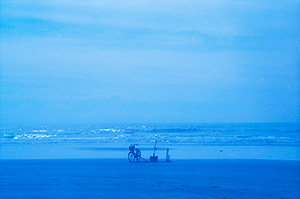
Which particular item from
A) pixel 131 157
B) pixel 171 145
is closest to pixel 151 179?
pixel 131 157

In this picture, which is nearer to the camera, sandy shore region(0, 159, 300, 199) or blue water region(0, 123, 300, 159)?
sandy shore region(0, 159, 300, 199)

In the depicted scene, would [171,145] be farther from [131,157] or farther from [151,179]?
[151,179]

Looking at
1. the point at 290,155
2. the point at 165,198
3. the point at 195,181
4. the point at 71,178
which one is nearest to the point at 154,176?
the point at 195,181

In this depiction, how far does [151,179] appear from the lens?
43.2 feet

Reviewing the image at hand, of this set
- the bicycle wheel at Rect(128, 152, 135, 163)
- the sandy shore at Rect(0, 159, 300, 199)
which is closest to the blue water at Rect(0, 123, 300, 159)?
the bicycle wheel at Rect(128, 152, 135, 163)

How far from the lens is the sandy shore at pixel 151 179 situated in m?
10.7

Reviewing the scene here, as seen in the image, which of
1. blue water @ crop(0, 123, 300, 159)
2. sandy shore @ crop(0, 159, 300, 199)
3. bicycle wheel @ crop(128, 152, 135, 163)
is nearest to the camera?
sandy shore @ crop(0, 159, 300, 199)

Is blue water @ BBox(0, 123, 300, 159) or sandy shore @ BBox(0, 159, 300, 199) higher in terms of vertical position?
blue water @ BBox(0, 123, 300, 159)

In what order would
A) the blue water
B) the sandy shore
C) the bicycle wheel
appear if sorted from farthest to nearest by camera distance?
1. the blue water
2. the bicycle wheel
3. the sandy shore

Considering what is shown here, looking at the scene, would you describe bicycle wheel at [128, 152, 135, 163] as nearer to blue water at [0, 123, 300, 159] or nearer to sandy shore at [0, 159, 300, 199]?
sandy shore at [0, 159, 300, 199]

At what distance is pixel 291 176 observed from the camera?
13.9m

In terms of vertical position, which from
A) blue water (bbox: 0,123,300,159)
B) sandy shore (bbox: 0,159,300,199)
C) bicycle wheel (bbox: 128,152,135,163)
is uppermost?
blue water (bbox: 0,123,300,159)

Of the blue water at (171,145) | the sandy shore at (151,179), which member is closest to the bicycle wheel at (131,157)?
the sandy shore at (151,179)

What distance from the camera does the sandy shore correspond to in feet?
35.2
